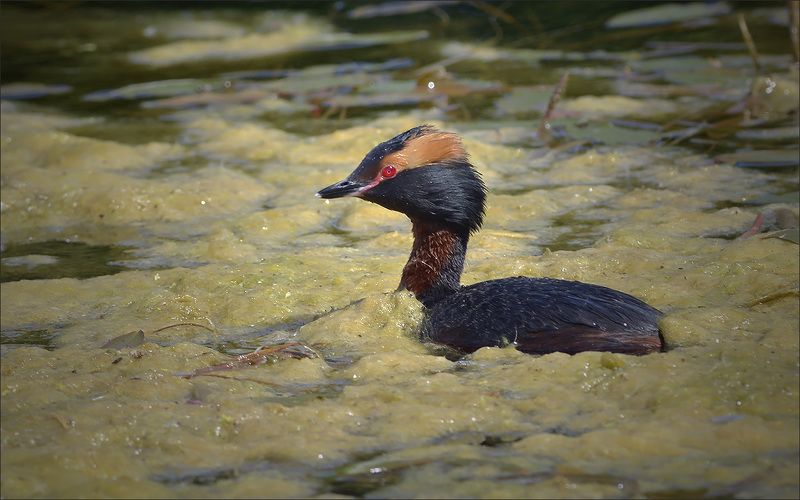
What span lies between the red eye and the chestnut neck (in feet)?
0.86

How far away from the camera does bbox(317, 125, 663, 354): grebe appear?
4.81 meters

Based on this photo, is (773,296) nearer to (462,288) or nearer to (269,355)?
(462,288)

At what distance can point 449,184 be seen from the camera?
5.39m

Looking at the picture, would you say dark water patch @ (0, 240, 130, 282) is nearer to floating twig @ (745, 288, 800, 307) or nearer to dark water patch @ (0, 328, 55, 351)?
dark water patch @ (0, 328, 55, 351)

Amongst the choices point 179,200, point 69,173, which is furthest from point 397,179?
point 69,173

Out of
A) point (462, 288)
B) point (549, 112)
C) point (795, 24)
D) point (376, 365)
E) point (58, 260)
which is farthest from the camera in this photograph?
point (795, 24)

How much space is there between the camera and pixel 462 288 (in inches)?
216

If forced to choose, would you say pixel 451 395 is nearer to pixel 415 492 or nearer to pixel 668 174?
pixel 415 492

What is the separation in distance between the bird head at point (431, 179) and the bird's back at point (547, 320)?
0.41m

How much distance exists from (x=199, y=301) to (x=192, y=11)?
28.2 ft

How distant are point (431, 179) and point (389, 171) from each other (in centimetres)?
20

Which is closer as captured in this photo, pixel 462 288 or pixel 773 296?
pixel 773 296

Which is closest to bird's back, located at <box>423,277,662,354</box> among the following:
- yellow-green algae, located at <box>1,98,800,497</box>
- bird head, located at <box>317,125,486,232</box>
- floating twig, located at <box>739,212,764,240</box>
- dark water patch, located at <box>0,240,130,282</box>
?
yellow-green algae, located at <box>1,98,800,497</box>

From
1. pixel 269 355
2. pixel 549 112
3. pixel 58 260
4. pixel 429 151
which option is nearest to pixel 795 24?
pixel 549 112
